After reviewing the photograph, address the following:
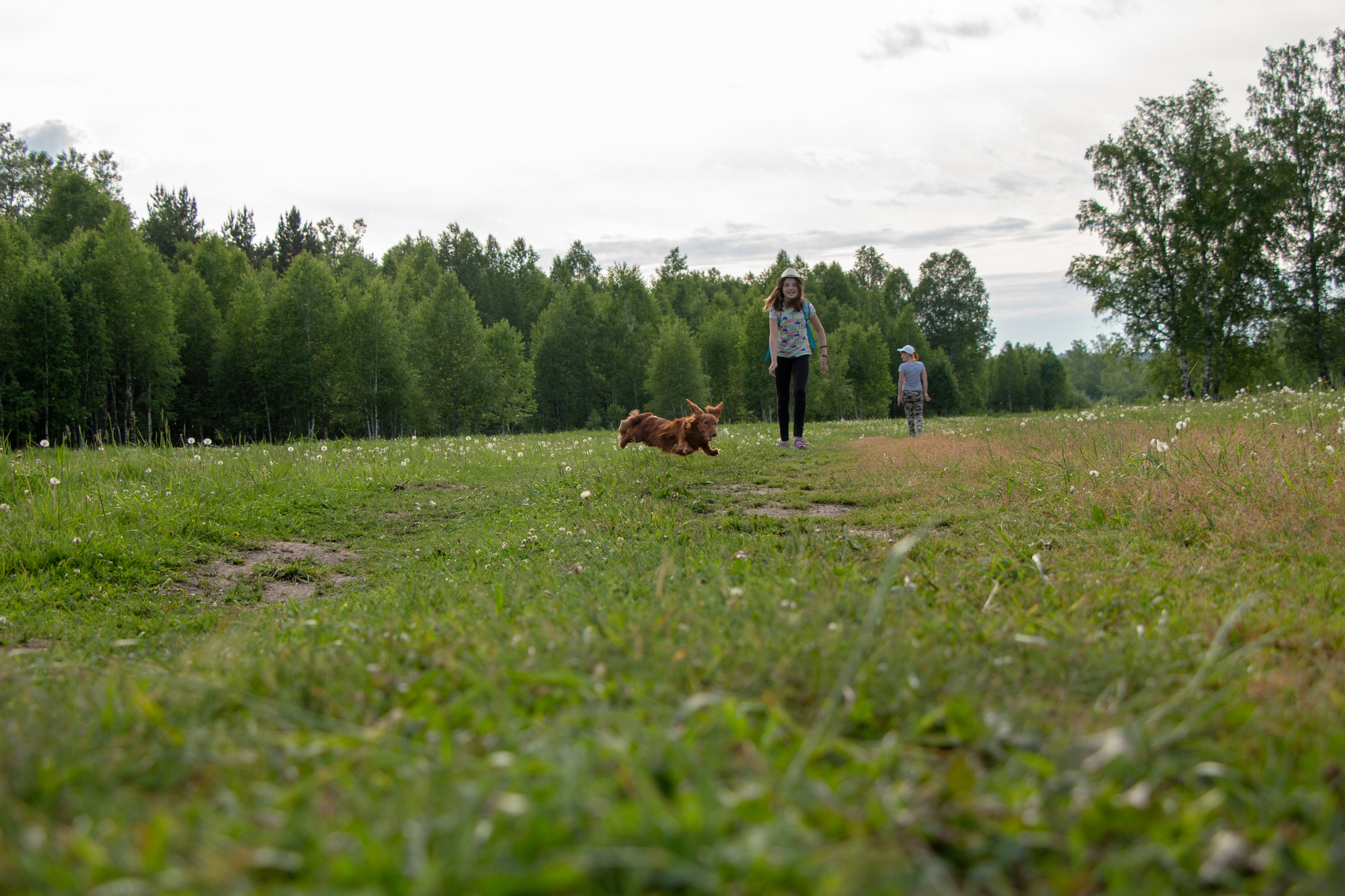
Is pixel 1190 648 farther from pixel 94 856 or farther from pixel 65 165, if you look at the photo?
pixel 65 165

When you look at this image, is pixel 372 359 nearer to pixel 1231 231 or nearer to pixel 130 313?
pixel 130 313

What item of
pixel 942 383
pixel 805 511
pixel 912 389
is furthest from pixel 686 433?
pixel 942 383

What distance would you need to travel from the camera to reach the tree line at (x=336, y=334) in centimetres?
4156

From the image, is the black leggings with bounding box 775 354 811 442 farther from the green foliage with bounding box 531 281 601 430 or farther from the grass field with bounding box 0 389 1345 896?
the green foliage with bounding box 531 281 601 430

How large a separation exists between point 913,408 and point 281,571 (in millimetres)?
15164

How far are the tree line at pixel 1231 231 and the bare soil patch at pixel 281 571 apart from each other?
3744 centimetres

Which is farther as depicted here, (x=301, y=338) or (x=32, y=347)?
(x=301, y=338)

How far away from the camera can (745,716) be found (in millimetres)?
1895

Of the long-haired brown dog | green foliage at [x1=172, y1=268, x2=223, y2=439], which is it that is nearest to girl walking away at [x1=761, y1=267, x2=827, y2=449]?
the long-haired brown dog

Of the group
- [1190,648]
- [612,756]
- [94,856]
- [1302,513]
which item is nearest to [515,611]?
[612,756]

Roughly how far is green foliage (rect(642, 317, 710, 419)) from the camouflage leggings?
3888 cm

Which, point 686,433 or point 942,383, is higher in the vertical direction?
point 942,383

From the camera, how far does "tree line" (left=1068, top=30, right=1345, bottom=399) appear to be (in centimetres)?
3247

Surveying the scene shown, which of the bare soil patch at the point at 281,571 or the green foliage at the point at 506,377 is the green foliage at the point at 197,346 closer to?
the green foliage at the point at 506,377
